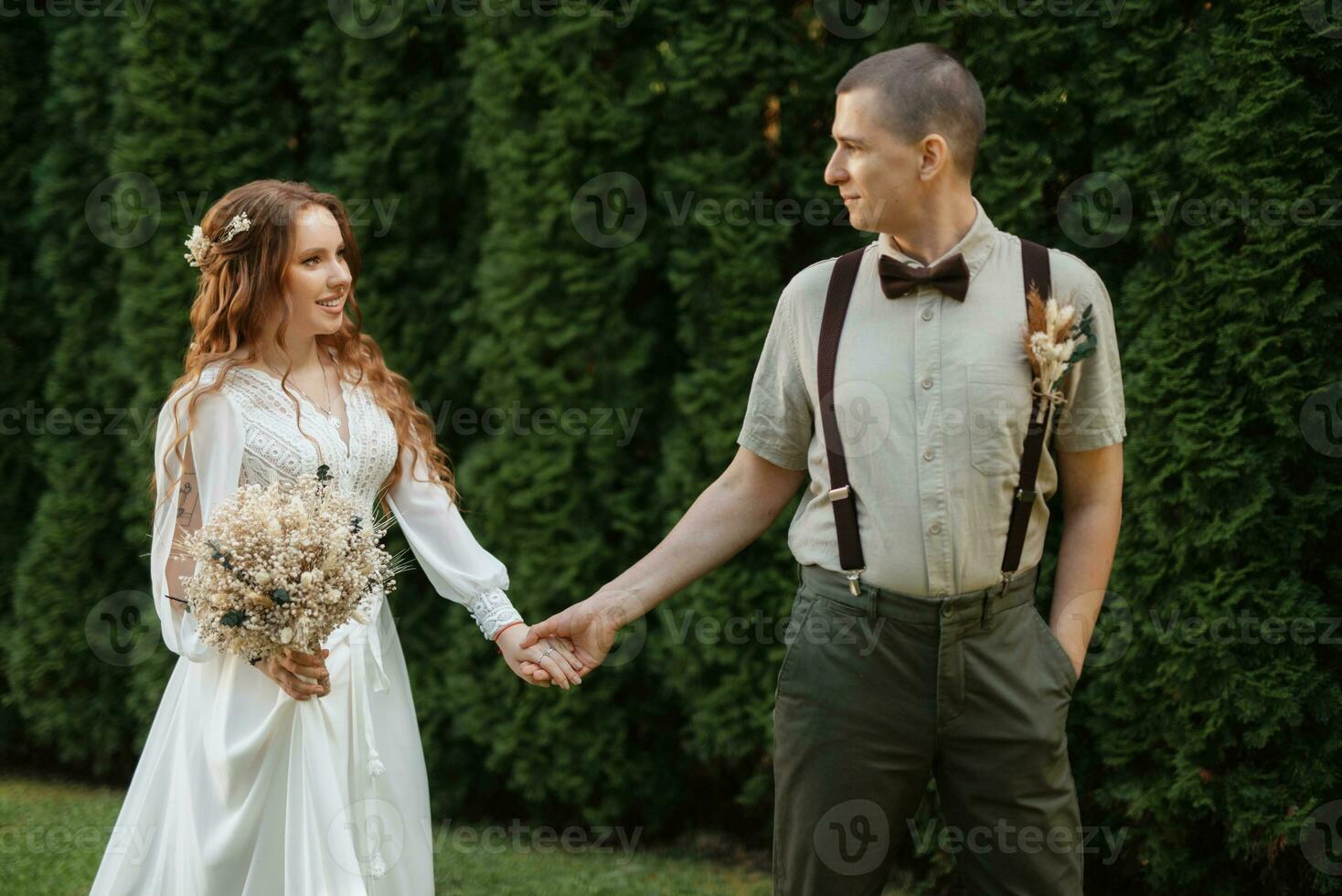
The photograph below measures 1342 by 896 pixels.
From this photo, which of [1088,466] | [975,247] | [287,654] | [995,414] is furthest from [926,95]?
[287,654]

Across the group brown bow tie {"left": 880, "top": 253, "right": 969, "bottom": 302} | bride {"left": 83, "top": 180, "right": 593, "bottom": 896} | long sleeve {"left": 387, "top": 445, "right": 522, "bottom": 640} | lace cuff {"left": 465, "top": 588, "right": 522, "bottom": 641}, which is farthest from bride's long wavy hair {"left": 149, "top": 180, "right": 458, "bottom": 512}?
brown bow tie {"left": 880, "top": 253, "right": 969, "bottom": 302}

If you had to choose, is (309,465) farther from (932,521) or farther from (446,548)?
(932,521)

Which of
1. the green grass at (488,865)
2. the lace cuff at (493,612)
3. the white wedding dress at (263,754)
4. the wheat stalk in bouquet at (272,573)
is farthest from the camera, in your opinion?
the green grass at (488,865)

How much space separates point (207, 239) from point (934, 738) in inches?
92.2

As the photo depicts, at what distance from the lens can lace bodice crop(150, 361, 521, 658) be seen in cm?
337

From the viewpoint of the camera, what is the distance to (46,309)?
7.43 m

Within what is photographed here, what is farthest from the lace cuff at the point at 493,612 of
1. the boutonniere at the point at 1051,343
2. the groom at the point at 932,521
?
the boutonniere at the point at 1051,343

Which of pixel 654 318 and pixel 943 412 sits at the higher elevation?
pixel 654 318

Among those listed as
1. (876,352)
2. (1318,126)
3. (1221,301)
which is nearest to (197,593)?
(876,352)

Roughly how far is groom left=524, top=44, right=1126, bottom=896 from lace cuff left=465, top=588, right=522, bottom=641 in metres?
1.02

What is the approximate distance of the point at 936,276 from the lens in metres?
2.85

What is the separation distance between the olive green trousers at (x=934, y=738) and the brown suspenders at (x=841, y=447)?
0.26 ft

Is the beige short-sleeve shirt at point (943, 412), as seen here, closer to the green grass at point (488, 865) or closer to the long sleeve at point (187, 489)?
the long sleeve at point (187, 489)

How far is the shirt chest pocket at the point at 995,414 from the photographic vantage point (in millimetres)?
2775
